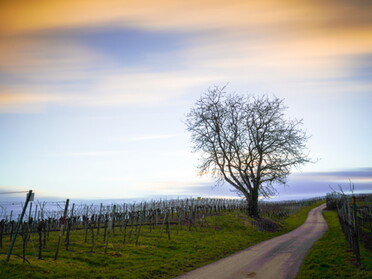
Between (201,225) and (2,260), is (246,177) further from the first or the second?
(2,260)

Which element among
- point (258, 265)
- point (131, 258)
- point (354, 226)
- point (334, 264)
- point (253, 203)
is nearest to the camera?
point (354, 226)

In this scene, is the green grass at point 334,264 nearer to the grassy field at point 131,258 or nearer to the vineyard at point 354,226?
the vineyard at point 354,226

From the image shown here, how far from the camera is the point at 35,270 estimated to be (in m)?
12.9

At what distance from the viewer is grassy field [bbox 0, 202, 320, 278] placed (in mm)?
13211

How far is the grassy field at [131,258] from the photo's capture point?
520 inches

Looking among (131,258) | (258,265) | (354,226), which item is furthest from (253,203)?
(131,258)

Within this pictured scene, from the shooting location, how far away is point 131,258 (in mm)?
16766

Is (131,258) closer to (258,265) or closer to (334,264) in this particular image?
(258,265)

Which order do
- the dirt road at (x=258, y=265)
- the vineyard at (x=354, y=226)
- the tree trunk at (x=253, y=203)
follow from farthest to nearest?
the tree trunk at (x=253, y=203)
the vineyard at (x=354, y=226)
the dirt road at (x=258, y=265)

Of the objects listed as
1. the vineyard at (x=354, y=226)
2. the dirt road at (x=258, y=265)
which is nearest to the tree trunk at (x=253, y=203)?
the vineyard at (x=354, y=226)

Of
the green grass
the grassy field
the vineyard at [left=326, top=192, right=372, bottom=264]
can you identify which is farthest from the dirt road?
the vineyard at [left=326, top=192, right=372, bottom=264]

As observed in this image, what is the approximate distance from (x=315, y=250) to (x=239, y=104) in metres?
22.1

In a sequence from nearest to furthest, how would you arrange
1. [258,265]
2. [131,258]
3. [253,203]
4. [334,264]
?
[334,264] < [258,265] < [131,258] < [253,203]

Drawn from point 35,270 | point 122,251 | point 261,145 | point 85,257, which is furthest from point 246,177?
point 35,270
